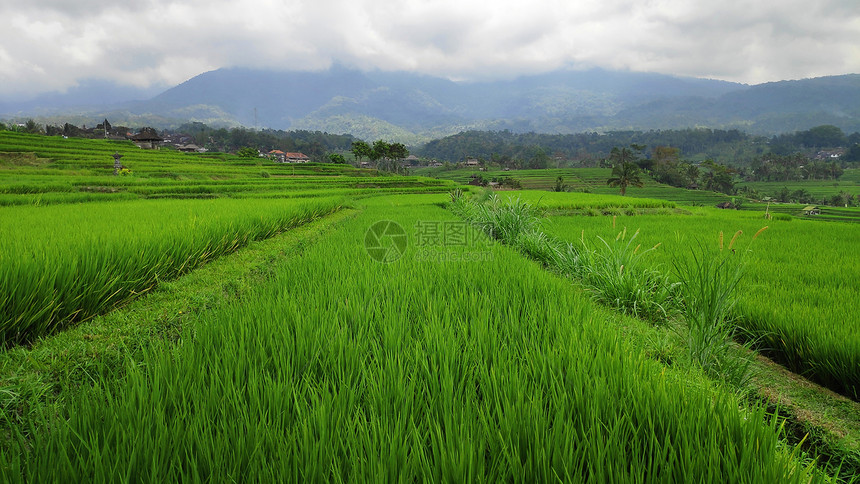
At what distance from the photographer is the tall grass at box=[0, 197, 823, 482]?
0.91 m

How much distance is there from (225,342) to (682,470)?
1.81 meters

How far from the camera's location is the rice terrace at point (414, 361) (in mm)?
950

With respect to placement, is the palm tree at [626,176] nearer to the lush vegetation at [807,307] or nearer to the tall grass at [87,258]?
the lush vegetation at [807,307]

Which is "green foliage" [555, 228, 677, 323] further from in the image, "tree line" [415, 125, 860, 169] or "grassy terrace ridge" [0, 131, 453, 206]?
"tree line" [415, 125, 860, 169]

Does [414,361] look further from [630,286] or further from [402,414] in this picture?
[630,286]

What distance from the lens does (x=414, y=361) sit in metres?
1.54

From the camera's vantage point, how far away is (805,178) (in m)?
54.1

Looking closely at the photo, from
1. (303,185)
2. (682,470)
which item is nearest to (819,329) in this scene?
(682,470)

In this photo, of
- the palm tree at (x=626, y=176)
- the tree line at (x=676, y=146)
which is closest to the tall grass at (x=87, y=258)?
the palm tree at (x=626, y=176)

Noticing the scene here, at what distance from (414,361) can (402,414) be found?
40 cm

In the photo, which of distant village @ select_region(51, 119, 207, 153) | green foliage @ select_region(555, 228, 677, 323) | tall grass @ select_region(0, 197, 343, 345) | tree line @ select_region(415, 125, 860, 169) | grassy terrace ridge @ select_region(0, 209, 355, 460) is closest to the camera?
grassy terrace ridge @ select_region(0, 209, 355, 460)

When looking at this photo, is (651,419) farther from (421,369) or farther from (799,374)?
(799,374)

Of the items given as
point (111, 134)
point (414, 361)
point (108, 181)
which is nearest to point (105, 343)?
point (414, 361)

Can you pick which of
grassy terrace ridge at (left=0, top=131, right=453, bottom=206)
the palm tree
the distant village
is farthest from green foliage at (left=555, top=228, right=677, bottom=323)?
the distant village
